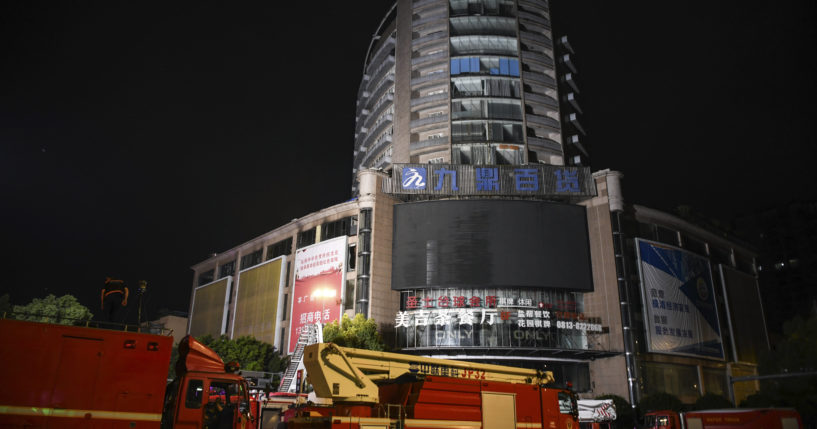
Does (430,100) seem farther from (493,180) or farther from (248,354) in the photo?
(248,354)

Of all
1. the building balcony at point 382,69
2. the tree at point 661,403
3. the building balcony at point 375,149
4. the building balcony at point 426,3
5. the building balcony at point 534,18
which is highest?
the building balcony at point 426,3

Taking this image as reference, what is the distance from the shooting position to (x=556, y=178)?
65.7m

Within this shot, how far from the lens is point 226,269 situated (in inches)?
3627

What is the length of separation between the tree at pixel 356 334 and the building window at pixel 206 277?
5439 cm

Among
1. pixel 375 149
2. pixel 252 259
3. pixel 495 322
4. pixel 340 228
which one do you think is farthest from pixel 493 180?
pixel 252 259

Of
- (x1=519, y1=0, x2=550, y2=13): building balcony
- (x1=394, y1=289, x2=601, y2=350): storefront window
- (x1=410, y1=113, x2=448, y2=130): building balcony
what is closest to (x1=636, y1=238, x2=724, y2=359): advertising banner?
(x1=394, y1=289, x2=601, y2=350): storefront window

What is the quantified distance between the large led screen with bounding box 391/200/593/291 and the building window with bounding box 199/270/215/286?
4993cm

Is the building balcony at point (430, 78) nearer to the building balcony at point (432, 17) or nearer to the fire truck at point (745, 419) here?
the building balcony at point (432, 17)

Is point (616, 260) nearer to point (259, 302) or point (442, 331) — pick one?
point (442, 331)

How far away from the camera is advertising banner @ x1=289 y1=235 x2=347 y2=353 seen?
64.3 meters

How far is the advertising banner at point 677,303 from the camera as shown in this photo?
2414 inches

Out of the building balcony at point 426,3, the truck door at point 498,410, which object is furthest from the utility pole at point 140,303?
the building balcony at point 426,3

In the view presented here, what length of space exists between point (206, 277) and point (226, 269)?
402 inches

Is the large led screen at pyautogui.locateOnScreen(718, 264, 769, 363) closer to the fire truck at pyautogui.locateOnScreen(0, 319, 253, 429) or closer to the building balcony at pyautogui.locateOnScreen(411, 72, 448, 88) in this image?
the building balcony at pyautogui.locateOnScreen(411, 72, 448, 88)
